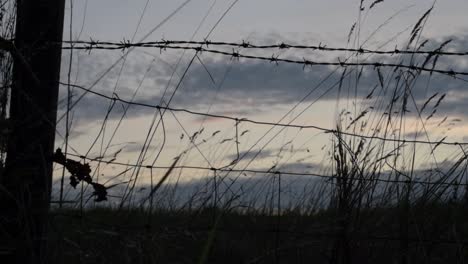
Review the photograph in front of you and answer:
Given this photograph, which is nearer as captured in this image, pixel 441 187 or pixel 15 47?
pixel 15 47

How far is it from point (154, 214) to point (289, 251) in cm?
110

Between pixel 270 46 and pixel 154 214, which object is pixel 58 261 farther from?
pixel 154 214

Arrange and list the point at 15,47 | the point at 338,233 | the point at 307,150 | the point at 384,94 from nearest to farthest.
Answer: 1. the point at 15,47
2. the point at 338,233
3. the point at 384,94
4. the point at 307,150

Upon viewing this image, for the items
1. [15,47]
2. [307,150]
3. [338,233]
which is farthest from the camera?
[307,150]

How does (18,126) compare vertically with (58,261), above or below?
above

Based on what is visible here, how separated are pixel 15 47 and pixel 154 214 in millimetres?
2133

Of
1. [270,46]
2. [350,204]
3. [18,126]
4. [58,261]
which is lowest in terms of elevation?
[58,261]

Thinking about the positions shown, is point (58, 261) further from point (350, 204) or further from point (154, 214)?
point (154, 214)

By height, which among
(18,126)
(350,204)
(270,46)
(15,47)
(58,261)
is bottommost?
(58,261)

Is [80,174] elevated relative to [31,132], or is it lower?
lower

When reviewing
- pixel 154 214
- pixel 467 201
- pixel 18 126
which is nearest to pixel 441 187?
pixel 467 201

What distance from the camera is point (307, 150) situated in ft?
14.1

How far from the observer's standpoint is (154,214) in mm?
4402

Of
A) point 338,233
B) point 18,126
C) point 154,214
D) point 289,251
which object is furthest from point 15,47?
point 154,214
